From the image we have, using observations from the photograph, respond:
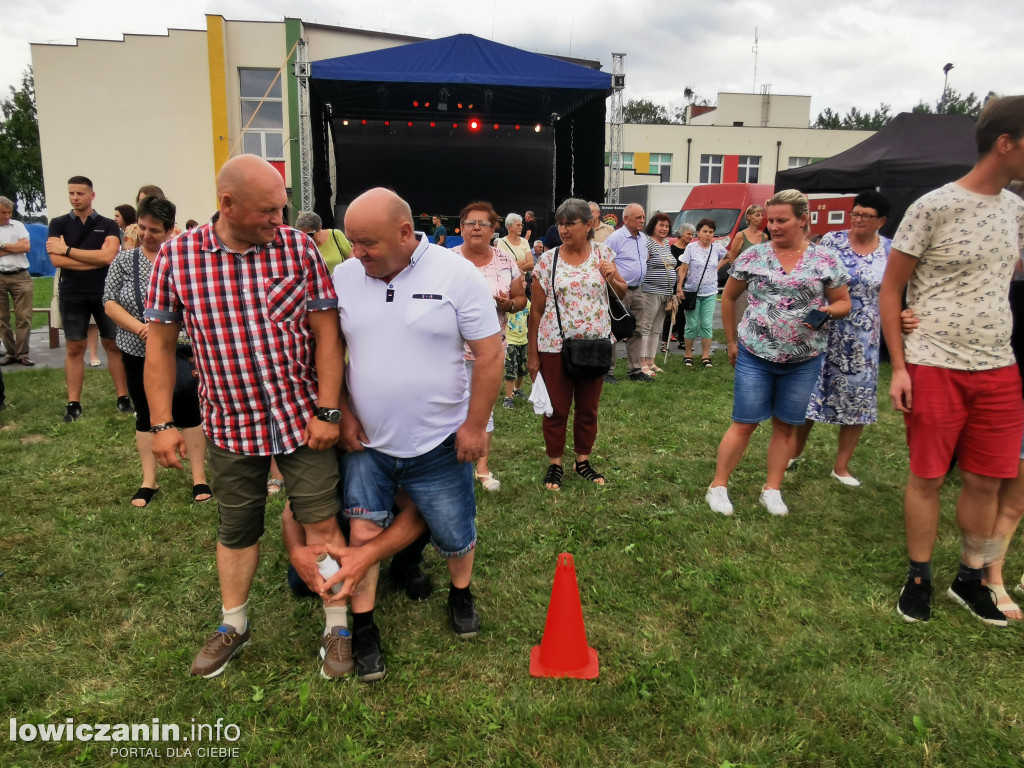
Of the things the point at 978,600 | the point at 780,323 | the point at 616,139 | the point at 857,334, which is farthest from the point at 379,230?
the point at 616,139

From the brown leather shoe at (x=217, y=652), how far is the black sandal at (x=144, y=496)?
1.98 metres

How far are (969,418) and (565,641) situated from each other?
2.01m

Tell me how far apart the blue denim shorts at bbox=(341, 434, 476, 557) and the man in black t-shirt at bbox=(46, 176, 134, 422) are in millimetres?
4074

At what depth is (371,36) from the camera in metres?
20.4

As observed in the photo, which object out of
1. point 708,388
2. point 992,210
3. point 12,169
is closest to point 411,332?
point 992,210

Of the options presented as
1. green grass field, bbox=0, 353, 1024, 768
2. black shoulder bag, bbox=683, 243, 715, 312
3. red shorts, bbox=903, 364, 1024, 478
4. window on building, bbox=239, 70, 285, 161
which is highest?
A: window on building, bbox=239, 70, 285, 161

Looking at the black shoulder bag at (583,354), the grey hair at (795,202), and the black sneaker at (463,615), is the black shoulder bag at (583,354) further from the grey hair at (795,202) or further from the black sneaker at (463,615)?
the black sneaker at (463,615)

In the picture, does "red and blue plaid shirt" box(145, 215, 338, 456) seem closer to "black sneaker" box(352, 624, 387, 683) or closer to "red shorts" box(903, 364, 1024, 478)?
"black sneaker" box(352, 624, 387, 683)

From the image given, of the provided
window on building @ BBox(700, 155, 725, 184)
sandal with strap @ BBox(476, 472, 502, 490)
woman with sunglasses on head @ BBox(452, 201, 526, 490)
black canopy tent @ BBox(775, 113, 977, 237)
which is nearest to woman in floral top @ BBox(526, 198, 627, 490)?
woman with sunglasses on head @ BBox(452, 201, 526, 490)

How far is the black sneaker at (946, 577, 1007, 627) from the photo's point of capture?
3.04 m

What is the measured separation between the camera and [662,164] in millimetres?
42719

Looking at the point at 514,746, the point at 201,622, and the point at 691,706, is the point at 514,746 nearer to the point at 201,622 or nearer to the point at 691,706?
the point at 691,706

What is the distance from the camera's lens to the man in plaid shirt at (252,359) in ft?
7.98

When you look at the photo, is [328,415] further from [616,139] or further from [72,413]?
[616,139]
